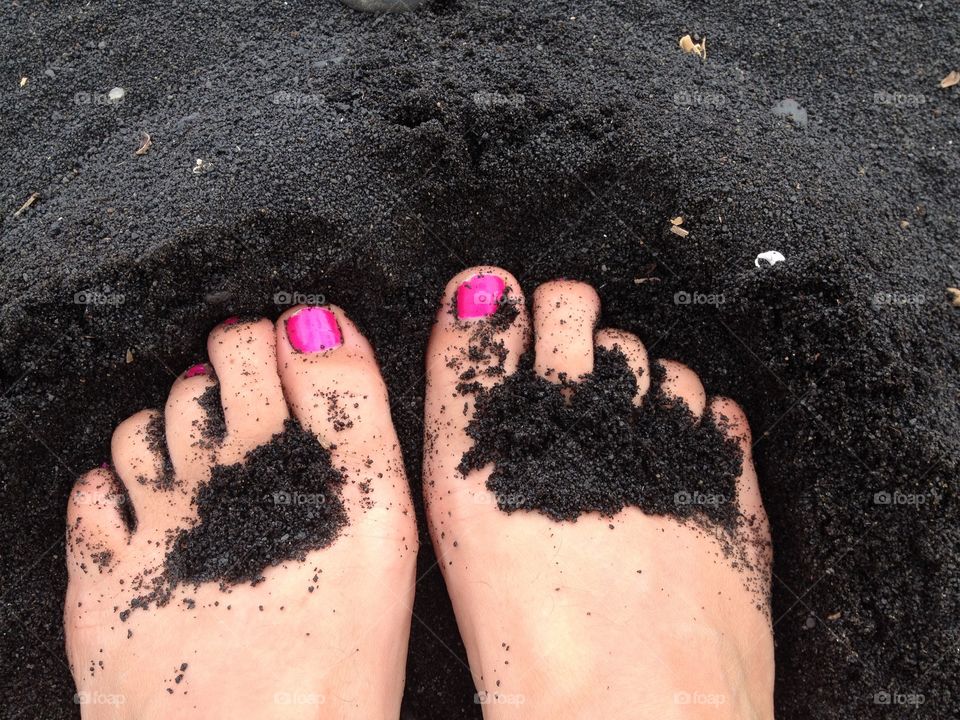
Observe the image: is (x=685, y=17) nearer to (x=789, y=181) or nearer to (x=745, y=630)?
(x=789, y=181)

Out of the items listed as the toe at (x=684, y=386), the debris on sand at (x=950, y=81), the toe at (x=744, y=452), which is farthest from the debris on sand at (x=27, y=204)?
the debris on sand at (x=950, y=81)

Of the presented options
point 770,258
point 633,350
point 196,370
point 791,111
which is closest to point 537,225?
point 633,350

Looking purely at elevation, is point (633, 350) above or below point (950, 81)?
below

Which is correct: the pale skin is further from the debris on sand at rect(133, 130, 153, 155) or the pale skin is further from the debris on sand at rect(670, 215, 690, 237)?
the debris on sand at rect(133, 130, 153, 155)

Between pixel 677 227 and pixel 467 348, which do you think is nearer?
pixel 677 227

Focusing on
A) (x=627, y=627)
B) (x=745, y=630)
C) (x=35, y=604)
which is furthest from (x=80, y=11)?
(x=745, y=630)

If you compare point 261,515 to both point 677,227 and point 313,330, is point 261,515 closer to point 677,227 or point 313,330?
point 313,330
